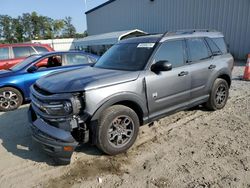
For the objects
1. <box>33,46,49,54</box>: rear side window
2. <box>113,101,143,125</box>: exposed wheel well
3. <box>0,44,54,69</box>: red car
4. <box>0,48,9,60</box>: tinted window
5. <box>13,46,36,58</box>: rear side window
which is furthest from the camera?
<box>33,46,49,54</box>: rear side window

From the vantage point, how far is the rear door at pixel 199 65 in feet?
14.3

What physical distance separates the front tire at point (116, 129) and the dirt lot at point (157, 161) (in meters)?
0.16

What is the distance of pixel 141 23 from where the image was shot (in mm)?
24094

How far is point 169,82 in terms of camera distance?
3.91 metres

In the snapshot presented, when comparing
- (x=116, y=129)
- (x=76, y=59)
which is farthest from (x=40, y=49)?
(x=116, y=129)

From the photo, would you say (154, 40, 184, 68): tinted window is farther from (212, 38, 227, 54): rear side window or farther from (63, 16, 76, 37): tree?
(63, 16, 76, 37): tree

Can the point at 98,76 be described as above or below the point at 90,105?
above

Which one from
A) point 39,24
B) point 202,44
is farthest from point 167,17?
point 39,24

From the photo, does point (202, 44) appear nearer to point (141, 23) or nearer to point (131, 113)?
point (131, 113)

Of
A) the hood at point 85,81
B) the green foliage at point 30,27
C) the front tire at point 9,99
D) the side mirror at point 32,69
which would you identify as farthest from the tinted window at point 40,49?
the green foliage at point 30,27

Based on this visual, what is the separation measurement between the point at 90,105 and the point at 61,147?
67 cm

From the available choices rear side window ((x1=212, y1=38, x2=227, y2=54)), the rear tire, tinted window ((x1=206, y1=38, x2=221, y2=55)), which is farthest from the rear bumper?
rear side window ((x1=212, y1=38, x2=227, y2=54))

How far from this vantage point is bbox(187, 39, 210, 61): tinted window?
441cm

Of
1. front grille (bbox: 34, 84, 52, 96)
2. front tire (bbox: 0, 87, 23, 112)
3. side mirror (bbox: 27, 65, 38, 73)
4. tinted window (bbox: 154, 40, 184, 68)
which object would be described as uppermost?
tinted window (bbox: 154, 40, 184, 68)
